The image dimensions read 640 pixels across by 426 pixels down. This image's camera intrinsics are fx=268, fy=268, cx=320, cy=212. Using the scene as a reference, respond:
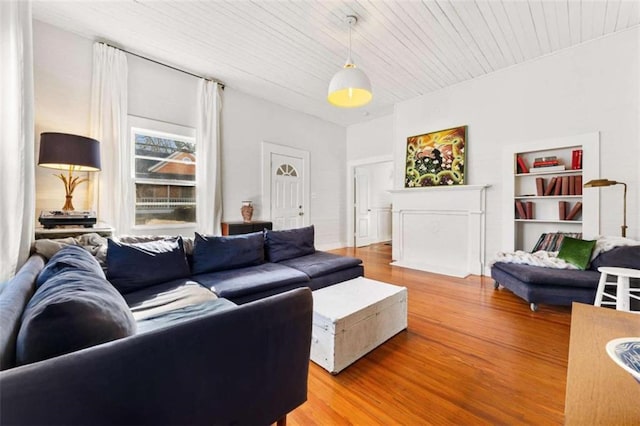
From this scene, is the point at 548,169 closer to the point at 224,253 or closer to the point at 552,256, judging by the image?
the point at 552,256

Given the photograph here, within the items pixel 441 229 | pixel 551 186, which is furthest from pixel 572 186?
pixel 441 229

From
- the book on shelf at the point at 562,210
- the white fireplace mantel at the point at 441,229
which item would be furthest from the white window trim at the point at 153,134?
the book on shelf at the point at 562,210

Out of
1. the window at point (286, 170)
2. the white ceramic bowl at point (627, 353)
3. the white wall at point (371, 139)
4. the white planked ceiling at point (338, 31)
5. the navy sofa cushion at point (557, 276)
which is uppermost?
the white planked ceiling at point (338, 31)

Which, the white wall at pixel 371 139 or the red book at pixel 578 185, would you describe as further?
the white wall at pixel 371 139

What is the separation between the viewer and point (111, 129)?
128 inches

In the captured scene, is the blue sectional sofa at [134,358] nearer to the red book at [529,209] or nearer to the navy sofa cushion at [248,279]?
the navy sofa cushion at [248,279]

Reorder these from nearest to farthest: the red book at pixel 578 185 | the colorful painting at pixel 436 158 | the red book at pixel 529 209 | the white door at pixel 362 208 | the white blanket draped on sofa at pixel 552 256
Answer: the white blanket draped on sofa at pixel 552 256 < the red book at pixel 578 185 < the red book at pixel 529 209 < the colorful painting at pixel 436 158 < the white door at pixel 362 208

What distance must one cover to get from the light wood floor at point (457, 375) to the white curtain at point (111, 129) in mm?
3070

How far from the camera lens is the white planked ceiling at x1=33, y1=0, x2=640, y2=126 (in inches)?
104

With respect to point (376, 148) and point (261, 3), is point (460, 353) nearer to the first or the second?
point (261, 3)

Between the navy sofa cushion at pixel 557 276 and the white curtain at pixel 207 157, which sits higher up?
the white curtain at pixel 207 157

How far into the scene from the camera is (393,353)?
2.01 metres

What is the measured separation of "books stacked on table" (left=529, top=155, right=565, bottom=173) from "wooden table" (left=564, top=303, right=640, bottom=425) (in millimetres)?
3319

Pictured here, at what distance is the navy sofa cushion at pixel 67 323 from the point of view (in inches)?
27.1
